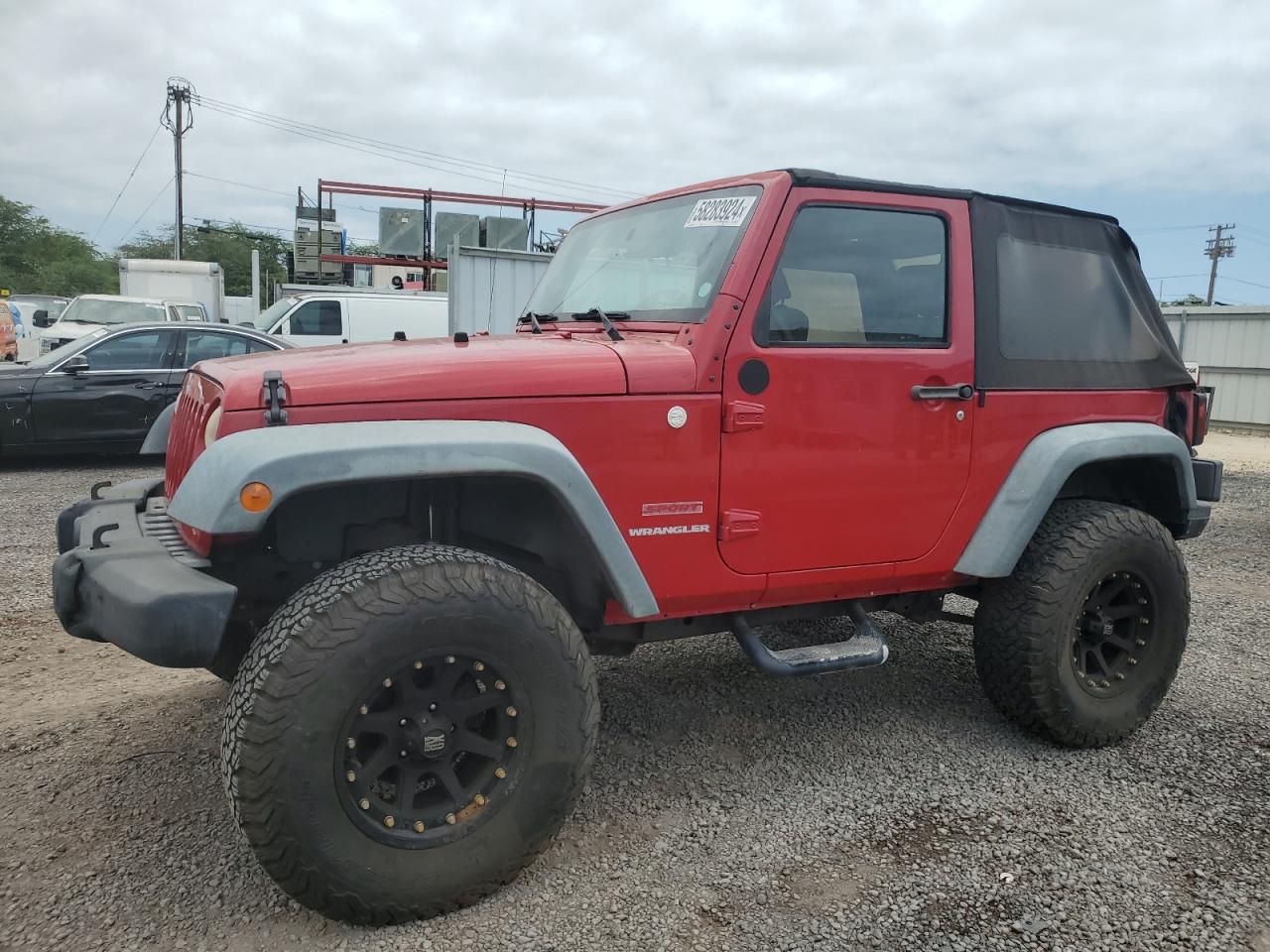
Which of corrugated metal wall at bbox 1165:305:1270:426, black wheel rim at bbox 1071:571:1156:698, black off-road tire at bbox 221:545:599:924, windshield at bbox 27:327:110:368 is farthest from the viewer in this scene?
corrugated metal wall at bbox 1165:305:1270:426

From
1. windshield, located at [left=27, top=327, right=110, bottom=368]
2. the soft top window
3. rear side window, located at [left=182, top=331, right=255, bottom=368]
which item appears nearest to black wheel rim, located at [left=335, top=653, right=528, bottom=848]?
the soft top window

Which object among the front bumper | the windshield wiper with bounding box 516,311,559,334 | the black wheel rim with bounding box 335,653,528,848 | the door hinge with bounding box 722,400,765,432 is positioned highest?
the windshield wiper with bounding box 516,311,559,334

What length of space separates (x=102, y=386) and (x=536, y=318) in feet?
24.0

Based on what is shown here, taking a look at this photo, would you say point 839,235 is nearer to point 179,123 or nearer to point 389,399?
point 389,399

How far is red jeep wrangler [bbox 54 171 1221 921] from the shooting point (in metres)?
2.27

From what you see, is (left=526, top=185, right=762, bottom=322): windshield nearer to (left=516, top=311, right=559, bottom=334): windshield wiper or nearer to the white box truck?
(left=516, top=311, right=559, bottom=334): windshield wiper

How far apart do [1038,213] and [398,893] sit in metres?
3.16

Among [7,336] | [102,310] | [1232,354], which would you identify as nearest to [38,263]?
[7,336]

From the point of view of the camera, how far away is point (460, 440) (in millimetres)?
2383

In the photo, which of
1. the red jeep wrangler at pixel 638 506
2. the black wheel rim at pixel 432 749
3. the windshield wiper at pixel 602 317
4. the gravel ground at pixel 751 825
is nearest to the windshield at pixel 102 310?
the gravel ground at pixel 751 825

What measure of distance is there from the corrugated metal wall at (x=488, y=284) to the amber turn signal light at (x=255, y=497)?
30.6 feet

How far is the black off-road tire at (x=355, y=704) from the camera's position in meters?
2.19

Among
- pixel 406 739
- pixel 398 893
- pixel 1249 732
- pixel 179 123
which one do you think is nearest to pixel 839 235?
pixel 406 739

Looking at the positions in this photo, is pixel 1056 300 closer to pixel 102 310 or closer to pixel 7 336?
pixel 102 310
